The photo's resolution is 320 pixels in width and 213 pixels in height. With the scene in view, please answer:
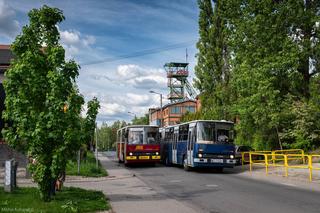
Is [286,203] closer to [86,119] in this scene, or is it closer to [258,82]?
[86,119]

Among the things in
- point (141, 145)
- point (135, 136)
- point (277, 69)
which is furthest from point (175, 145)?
point (277, 69)

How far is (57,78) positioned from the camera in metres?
11.1

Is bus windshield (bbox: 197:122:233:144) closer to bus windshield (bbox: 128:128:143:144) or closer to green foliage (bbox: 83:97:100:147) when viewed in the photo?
bus windshield (bbox: 128:128:143:144)

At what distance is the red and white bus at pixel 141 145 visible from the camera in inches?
1195

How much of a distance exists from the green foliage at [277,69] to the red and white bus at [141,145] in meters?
6.72

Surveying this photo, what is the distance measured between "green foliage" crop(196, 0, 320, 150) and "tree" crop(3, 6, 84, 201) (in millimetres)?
20416

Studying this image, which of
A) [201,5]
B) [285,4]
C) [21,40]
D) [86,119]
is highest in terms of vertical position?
[201,5]

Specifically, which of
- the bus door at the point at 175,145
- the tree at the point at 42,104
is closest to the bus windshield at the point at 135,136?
the bus door at the point at 175,145

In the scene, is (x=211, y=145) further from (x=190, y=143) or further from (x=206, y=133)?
(x=190, y=143)

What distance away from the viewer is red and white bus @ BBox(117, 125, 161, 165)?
30.4m

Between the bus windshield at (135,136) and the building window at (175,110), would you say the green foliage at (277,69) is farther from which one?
the building window at (175,110)

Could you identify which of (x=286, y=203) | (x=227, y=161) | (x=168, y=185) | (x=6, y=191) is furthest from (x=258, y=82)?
(x=6, y=191)

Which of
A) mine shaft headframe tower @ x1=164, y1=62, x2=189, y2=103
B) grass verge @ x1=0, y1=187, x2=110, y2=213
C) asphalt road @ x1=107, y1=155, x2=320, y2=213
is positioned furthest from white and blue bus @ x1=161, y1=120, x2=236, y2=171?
mine shaft headframe tower @ x1=164, y1=62, x2=189, y2=103

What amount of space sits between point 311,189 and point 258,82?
49.6ft
